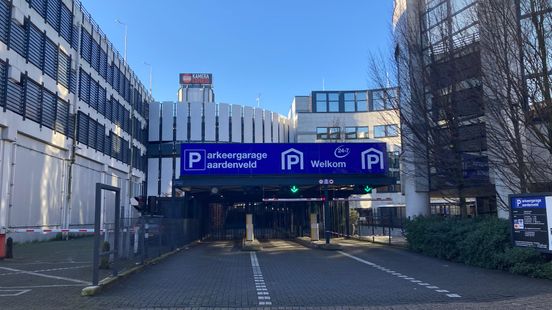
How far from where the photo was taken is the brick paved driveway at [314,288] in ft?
30.8

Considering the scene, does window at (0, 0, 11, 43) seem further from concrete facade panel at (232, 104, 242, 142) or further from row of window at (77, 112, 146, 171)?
concrete facade panel at (232, 104, 242, 142)

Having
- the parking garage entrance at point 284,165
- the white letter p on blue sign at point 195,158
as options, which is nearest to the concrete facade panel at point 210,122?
the parking garage entrance at point 284,165

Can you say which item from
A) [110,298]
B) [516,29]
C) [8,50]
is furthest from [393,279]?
[8,50]

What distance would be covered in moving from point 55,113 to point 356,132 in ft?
127

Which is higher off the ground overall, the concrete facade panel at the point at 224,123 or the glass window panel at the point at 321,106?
the glass window panel at the point at 321,106

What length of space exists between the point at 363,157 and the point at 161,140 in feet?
142

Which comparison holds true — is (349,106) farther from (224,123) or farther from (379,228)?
(379,228)

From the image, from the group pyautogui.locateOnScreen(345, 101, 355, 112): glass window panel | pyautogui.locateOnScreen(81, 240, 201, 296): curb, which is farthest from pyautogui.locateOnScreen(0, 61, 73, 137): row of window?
pyautogui.locateOnScreen(345, 101, 355, 112): glass window panel

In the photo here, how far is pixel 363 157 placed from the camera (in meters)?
24.1

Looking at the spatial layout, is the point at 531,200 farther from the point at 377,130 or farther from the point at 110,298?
the point at 377,130

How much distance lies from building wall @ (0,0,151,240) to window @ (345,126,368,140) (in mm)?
27281

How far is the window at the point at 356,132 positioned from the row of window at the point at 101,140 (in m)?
24.9

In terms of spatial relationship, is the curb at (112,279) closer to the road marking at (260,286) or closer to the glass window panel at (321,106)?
the road marking at (260,286)

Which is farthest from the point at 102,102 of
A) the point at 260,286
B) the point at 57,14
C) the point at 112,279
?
the point at 260,286
